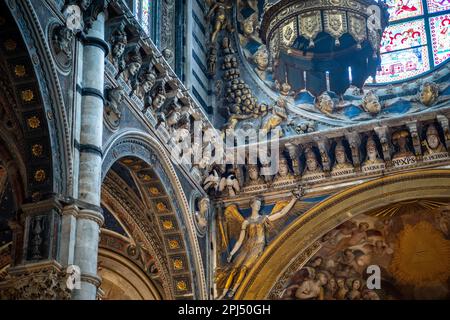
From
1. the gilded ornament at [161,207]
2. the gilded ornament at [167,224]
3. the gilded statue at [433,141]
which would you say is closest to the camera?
the gilded ornament at [161,207]

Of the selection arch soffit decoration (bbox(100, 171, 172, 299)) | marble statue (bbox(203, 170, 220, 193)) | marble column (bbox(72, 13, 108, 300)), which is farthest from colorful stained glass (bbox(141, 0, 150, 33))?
marble column (bbox(72, 13, 108, 300))

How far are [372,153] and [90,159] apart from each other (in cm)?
628

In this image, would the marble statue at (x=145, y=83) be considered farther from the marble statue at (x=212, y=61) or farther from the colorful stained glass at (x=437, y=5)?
the colorful stained glass at (x=437, y=5)

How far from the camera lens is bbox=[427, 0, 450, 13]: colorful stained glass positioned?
61.9ft

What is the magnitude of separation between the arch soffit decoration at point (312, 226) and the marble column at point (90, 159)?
17.1 feet

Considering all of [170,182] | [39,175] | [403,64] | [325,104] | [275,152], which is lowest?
[39,175]

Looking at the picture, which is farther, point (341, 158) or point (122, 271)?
point (122, 271)

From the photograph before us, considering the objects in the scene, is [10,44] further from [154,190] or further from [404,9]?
[404,9]

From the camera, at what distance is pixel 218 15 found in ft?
63.4

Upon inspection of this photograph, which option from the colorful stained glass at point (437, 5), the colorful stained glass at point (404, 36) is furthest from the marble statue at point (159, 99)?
the colorful stained glass at point (437, 5)

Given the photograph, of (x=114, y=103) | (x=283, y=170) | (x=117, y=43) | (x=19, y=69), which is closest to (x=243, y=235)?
(x=283, y=170)

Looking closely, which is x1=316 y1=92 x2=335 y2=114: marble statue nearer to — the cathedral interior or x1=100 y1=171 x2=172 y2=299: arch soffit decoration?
the cathedral interior

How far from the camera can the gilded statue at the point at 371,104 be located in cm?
1753

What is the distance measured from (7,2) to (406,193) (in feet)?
26.5
